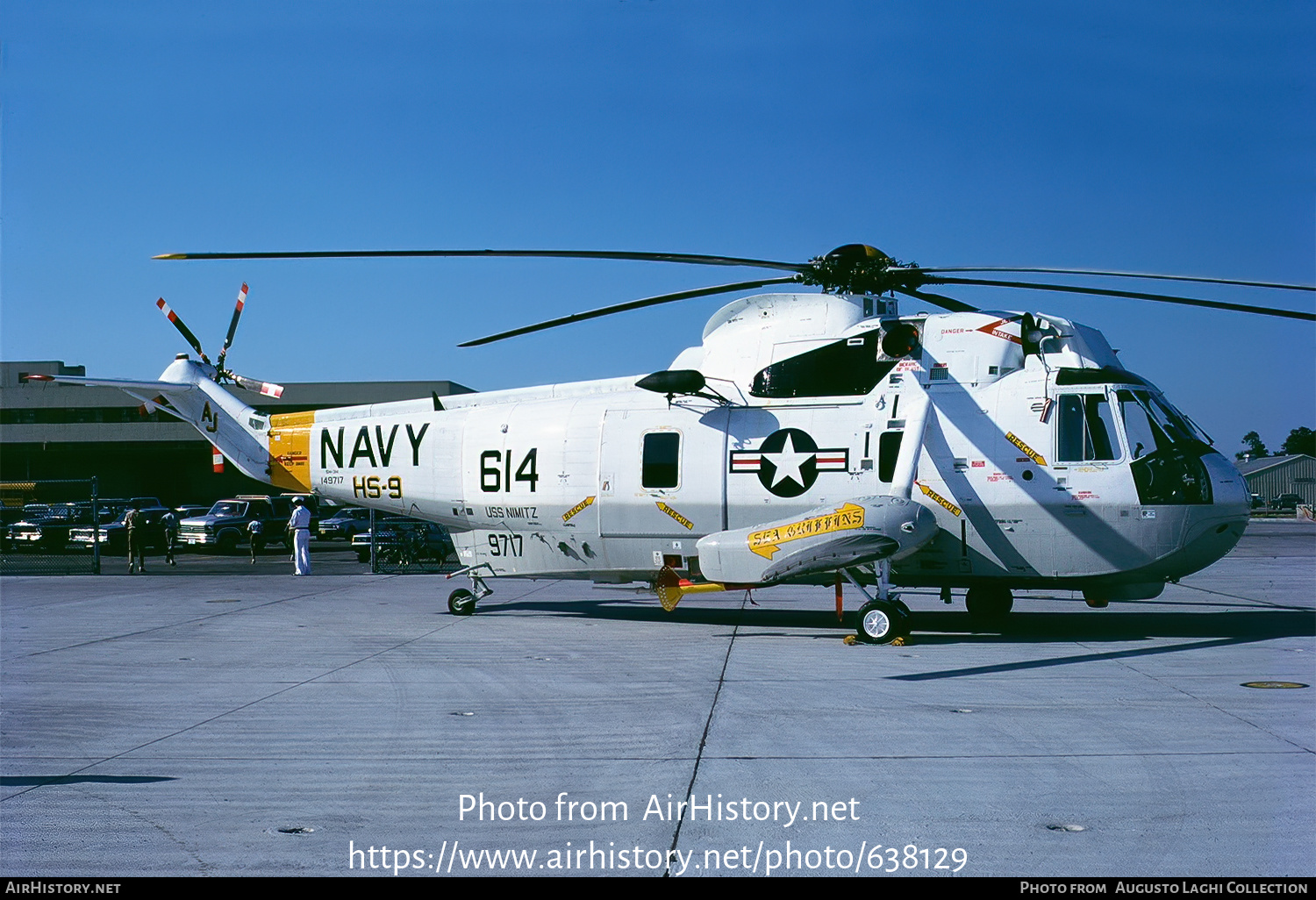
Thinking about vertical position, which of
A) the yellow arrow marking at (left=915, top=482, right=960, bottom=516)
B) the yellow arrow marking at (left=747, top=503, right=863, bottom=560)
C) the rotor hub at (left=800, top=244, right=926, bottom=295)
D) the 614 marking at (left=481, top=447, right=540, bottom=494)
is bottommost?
the yellow arrow marking at (left=747, top=503, right=863, bottom=560)

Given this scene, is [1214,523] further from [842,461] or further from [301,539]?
[301,539]

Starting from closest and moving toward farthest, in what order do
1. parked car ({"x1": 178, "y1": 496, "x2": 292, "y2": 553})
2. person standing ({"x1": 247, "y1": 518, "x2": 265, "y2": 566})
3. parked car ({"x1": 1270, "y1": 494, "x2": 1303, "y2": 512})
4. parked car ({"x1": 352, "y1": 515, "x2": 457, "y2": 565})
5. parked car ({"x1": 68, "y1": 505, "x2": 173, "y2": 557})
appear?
parked car ({"x1": 352, "y1": 515, "x2": 457, "y2": 565}) → person standing ({"x1": 247, "y1": 518, "x2": 265, "y2": 566}) → parked car ({"x1": 68, "y1": 505, "x2": 173, "y2": 557}) → parked car ({"x1": 178, "y1": 496, "x2": 292, "y2": 553}) → parked car ({"x1": 1270, "y1": 494, "x2": 1303, "y2": 512})

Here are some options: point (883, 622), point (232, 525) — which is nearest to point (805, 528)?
point (883, 622)

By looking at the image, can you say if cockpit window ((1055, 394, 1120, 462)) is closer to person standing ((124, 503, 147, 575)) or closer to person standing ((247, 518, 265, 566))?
person standing ((124, 503, 147, 575))

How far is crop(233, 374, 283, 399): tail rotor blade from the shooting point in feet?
56.9

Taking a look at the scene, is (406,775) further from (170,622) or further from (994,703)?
(170,622)

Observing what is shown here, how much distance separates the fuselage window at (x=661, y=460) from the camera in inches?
574

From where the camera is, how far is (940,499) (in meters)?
13.4

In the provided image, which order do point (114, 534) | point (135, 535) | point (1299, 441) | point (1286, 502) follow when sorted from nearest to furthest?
point (135, 535) → point (114, 534) → point (1286, 502) → point (1299, 441)

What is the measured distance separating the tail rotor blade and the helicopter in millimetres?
1956

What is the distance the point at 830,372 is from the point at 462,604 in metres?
6.76

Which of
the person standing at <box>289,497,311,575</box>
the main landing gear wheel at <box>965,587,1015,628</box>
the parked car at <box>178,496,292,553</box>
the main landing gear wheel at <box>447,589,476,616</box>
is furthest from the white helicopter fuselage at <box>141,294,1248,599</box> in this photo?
the parked car at <box>178,496,292,553</box>
